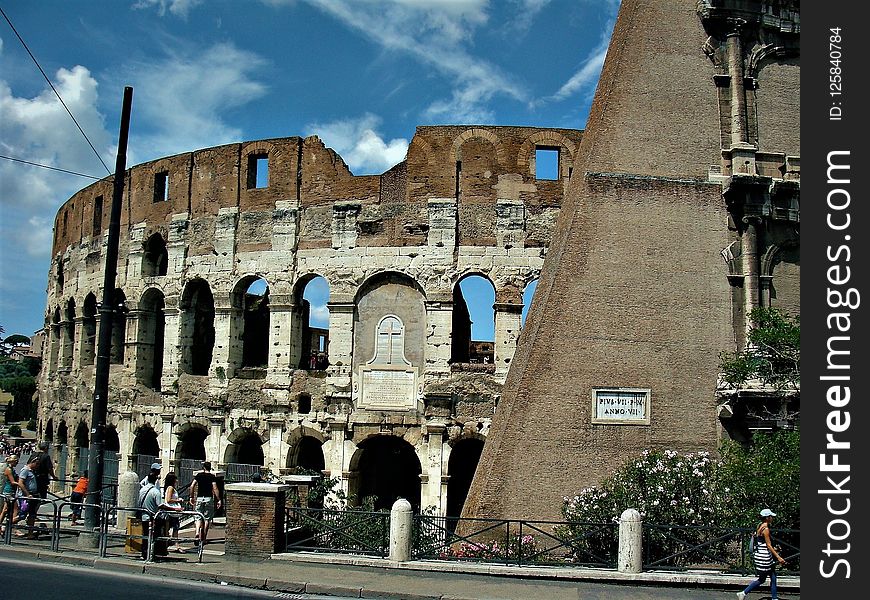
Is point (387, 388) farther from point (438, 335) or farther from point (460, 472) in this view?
point (460, 472)

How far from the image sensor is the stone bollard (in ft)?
40.5

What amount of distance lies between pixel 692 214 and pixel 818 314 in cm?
842

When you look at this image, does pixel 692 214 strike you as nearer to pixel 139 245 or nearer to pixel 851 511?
pixel 851 511

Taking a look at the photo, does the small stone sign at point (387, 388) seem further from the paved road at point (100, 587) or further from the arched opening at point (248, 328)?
the paved road at point (100, 587)

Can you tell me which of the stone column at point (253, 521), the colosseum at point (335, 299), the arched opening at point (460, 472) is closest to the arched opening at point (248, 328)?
A: the colosseum at point (335, 299)

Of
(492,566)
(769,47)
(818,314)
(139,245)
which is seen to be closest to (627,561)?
(492,566)

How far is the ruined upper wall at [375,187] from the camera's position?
2319 cm

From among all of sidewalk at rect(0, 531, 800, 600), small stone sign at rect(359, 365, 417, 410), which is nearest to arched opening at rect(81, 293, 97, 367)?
small stone sign at rect(359, 365, 417, 410)

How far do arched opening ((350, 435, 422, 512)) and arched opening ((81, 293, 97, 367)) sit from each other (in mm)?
11865

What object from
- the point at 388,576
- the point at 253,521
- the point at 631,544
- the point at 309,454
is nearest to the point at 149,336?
the point at 309,454

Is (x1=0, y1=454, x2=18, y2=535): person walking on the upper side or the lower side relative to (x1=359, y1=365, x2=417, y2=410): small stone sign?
lower

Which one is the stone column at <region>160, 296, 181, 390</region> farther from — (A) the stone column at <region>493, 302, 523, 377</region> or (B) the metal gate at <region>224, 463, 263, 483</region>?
(A) the stone column at <region>493, 302, 523, 377</region>

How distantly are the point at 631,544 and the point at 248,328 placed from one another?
20053 millimetres

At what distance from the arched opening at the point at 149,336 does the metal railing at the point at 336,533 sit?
14326 mm
